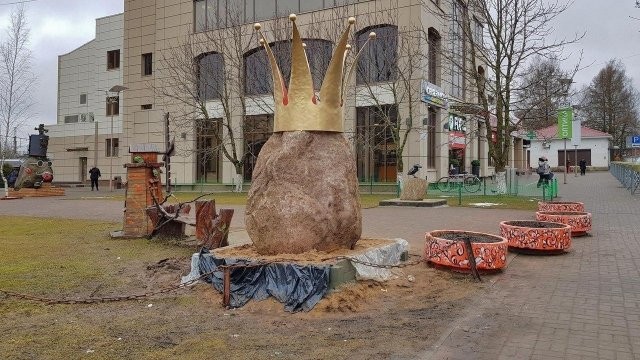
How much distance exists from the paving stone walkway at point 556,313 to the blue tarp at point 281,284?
149 centimetres

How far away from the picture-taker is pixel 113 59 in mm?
42500

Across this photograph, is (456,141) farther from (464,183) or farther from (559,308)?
(559,308)

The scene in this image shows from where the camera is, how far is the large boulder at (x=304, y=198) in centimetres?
650

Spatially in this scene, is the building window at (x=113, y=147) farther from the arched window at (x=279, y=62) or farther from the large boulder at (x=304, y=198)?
the large boulder at (x=304, y=198)

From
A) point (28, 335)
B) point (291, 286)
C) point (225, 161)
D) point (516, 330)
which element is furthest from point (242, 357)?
point (225, 161)

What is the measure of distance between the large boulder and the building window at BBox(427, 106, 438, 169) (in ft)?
77.8

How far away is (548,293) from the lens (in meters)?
6.28

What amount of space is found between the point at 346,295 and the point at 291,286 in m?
0.61

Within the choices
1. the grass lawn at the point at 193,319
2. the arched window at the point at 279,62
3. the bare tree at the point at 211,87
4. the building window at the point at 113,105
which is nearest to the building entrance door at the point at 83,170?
the building window at the point at 113,105

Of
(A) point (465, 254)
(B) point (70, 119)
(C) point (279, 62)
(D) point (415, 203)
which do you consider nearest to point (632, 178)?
(D) point (415, 203)

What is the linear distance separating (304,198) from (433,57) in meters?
25.1

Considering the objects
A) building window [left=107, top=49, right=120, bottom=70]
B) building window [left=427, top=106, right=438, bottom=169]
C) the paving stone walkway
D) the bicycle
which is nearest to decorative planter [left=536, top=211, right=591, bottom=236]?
the paving stone walkway

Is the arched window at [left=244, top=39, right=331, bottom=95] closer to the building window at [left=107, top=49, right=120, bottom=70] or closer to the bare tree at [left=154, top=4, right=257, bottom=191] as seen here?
the bare tree at [left=154, top=4, right=257, bottom=191]

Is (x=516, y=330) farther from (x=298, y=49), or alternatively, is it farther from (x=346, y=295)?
(x=298, y=49)
